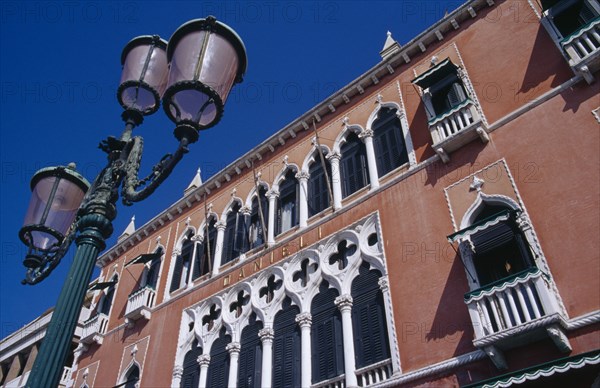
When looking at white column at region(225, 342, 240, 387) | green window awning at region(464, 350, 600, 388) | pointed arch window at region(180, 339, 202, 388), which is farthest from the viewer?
pointed arch window at region(180, 339, 202, 388)

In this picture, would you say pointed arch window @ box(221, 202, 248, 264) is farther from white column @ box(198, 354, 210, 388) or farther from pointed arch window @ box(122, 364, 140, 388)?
pointed arch window @ box(122, 364, 140, 388)

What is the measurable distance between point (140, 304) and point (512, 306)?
39.1 ft

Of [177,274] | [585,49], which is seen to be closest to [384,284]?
[585,49]

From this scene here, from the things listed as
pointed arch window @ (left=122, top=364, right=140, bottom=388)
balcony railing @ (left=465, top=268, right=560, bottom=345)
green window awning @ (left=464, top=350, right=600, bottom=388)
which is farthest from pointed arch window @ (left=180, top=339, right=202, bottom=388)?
green window awning @ (left=464, top=350, right=600, bottom=388)

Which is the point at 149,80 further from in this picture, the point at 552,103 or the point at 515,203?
the point at 552,103

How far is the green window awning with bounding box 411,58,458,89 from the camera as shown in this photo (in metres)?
11.2

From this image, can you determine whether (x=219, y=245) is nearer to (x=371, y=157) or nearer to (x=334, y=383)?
(x=371, y=157)

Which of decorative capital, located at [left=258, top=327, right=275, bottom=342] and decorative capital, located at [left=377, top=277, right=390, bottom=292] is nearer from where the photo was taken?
decorative capital, located at [left=377, top=277, right=390, bottom=292]

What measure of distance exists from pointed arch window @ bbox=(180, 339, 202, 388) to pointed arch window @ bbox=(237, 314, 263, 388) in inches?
60.8

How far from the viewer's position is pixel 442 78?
11297 millimetres

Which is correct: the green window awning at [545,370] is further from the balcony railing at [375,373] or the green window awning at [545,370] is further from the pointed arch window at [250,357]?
the pointed arch window at [250,357]

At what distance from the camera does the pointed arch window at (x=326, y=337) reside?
9781mm

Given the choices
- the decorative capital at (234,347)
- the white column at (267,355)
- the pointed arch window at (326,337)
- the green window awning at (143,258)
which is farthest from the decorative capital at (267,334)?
the green window awning at (143,258)

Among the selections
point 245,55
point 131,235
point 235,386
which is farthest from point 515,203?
point 131,235
